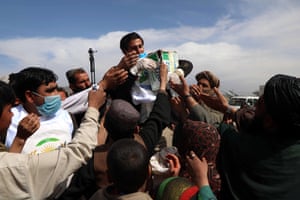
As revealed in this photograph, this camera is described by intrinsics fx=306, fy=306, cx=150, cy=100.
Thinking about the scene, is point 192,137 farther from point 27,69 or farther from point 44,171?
point 27,69

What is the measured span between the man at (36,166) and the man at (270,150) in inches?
34.0

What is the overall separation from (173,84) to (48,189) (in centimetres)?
147

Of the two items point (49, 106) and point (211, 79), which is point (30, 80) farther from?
point (211, 79)

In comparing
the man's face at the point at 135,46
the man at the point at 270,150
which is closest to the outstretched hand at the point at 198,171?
the man at the point at 270,150

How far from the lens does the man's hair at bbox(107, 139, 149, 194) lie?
5.45 feet

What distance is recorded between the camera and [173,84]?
2.75 m

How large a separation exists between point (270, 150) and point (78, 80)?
336cm

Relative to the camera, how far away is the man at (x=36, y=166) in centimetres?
159

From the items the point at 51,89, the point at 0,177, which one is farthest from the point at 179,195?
the point at 51,89

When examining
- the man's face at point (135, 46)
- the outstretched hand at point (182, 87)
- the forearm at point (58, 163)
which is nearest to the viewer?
the forearm at point (58, 163)

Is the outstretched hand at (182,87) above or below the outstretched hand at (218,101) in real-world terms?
above

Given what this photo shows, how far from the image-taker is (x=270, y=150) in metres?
1.65

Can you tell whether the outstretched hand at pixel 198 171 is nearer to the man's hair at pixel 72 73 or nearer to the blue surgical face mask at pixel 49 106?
the blue surgical face mask at pixel 49 106

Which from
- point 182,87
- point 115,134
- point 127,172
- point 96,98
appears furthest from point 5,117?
point 182,87
